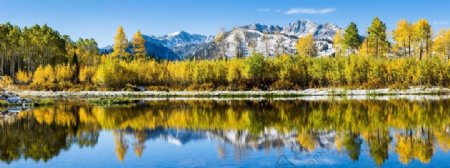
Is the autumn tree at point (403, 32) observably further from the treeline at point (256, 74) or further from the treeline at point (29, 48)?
the treeline at point (29, 48)

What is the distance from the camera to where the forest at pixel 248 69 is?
90.8m

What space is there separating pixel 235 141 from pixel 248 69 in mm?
72696

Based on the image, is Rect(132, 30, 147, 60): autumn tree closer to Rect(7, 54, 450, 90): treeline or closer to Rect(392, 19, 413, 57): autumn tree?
Rect(7, 54, 450, 90): treeline

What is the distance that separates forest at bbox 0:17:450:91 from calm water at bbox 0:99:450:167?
180ft

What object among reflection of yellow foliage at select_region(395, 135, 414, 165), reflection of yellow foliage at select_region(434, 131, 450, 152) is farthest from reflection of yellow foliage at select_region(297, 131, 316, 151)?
reflection of yellow foliage at select_region(434, 131, 450, 152)

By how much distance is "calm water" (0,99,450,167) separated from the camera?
1953 cm

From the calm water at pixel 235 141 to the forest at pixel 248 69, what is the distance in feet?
180

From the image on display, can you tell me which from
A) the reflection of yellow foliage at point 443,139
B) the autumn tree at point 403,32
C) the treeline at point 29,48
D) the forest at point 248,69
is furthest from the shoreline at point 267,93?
the reflection of yellow foliage at point 443,139

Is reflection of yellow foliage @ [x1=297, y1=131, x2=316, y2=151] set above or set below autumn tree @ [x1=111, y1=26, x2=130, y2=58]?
below

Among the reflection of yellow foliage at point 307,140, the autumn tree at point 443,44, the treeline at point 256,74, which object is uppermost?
the autumn tree at point 443,44

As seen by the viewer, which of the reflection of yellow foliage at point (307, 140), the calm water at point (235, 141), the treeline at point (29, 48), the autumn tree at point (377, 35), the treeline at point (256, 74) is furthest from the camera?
the autumn tree at point (377, 35)

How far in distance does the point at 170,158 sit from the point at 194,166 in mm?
2417

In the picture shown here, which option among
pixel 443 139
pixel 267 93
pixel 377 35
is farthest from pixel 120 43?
pixel 443 139

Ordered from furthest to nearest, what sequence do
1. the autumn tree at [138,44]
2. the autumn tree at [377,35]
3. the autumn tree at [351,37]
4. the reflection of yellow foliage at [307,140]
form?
1. the autumn tree at [138,44]
2. the autumn tree at [351,37]
3. the autumn tree at [377,35]
4. the reflection of yellow foliage at [307,140]
